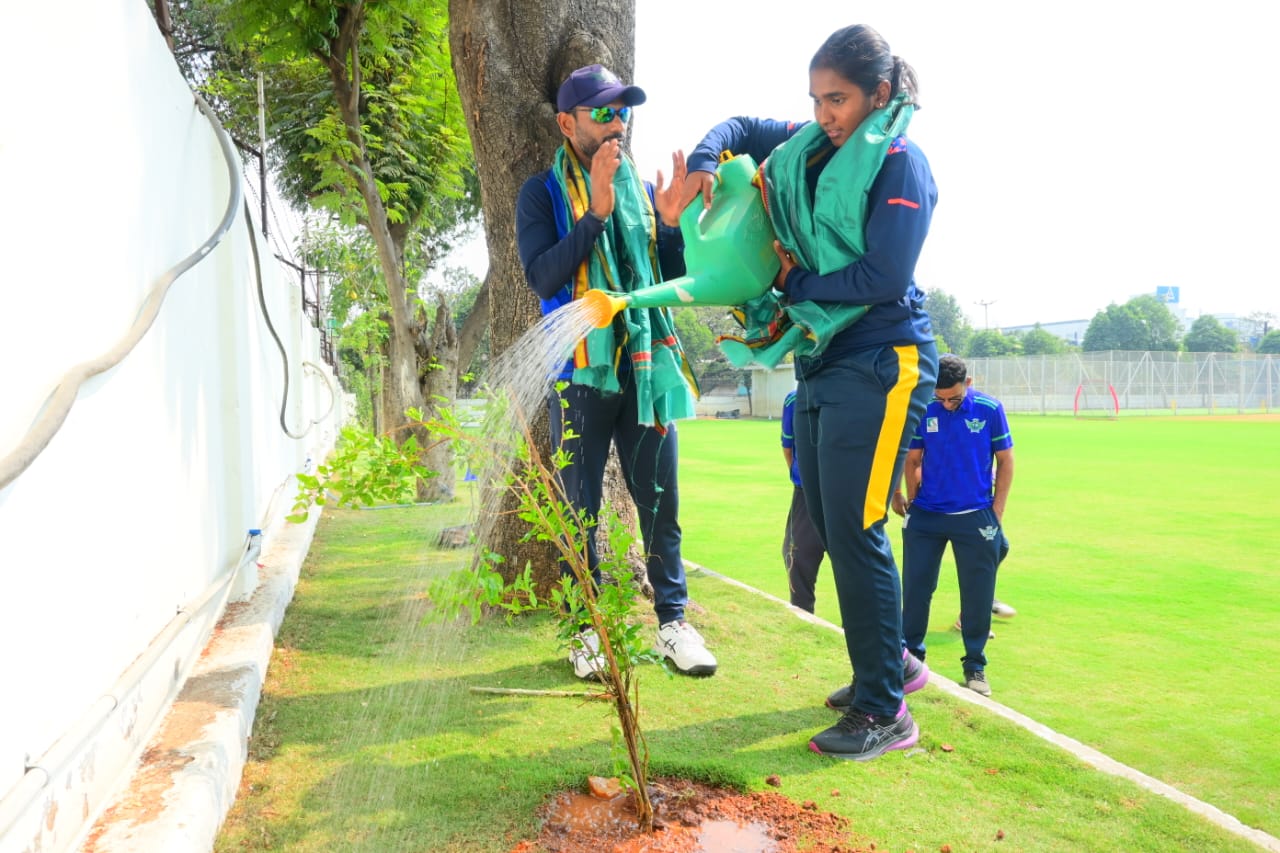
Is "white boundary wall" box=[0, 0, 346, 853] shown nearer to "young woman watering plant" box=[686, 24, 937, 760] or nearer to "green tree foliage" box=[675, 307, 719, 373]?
"young woman watering plant" box=[686, 24, 937, 760]

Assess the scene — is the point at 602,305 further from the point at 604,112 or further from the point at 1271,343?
the point at 1271,343

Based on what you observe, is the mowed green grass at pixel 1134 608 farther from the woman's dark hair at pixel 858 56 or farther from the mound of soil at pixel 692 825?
the woman's dark hair at pixel 858 56

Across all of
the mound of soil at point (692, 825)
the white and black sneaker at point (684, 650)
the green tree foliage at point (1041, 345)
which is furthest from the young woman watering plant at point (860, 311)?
the green tree foliage at point (1041, 345)

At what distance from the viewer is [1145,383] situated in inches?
1858

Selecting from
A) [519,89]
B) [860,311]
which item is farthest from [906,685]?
[519,89]

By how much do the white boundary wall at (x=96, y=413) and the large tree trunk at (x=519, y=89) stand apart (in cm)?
136

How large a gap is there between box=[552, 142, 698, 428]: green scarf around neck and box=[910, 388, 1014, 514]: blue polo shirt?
5.43ft

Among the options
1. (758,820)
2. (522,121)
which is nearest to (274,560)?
(522,121)

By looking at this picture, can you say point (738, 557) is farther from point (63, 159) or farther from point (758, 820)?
point (63, 159)

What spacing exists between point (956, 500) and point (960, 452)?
0.84 feet

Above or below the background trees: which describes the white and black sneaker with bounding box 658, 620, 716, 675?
below

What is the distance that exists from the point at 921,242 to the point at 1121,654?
3.13 m

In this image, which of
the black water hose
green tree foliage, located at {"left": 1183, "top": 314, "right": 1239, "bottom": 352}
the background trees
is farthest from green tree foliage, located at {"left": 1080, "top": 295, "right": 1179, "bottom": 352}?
the black water hose

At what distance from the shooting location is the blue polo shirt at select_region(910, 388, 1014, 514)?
4.61 m
